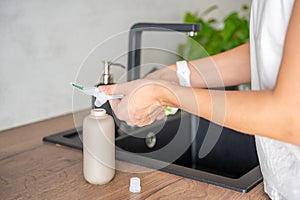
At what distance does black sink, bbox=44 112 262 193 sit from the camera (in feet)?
4.40

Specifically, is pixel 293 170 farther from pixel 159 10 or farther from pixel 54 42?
pixel 159 10

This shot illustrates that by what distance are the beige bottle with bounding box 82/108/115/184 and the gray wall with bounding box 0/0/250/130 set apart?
17 centimetres

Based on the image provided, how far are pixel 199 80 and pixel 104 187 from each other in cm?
37

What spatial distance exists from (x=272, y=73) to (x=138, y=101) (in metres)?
0.27

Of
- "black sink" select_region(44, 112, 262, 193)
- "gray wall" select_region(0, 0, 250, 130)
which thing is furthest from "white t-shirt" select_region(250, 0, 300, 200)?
"gray wall" select_region(0, 0, 250, 130)

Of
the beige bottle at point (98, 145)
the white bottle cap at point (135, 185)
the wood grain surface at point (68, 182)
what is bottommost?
the wood grain surface at point (68, 182)

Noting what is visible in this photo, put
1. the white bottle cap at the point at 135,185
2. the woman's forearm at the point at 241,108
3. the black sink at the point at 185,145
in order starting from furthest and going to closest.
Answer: the black sink at the point at 185,145 < the white bottle cap at the point at 135,185 < the woman's forearm at the point at 241,108

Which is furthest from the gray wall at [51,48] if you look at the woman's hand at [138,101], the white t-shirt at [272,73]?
the white t-shirt at [272,73]

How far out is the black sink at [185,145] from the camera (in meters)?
1.34

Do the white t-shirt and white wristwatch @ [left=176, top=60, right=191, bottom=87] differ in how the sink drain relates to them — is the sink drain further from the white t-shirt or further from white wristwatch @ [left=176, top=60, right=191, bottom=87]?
the white t-shirt

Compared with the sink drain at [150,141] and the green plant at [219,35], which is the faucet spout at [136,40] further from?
the green plant at [219,35]

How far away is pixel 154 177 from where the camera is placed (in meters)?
1.06

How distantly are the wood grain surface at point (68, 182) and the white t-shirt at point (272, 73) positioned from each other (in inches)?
2.7

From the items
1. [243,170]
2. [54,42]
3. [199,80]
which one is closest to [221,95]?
[199,80]
